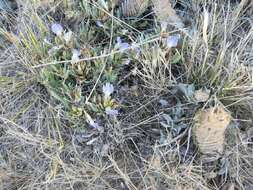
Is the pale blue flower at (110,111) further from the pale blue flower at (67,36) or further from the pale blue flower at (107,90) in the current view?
the pale blue flower at (67,36)

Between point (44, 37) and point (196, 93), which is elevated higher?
point (44, 37)

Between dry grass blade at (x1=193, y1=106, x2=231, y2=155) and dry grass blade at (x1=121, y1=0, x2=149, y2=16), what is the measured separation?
0.50m

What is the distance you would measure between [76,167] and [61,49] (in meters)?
0.44

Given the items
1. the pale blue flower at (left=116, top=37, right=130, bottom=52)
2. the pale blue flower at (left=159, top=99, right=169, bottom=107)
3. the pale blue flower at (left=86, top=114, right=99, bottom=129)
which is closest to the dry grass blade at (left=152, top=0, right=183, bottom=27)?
the pale blue flower at (left=116, top=37, right=130, bottom=52)

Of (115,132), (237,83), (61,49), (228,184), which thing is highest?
(61,49)

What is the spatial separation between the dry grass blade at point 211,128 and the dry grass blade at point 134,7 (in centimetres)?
50

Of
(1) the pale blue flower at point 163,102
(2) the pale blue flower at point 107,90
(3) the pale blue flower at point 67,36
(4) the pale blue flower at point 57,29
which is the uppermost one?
(4) the pale blue flower at point 57,29

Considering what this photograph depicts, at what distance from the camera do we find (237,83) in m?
1.55

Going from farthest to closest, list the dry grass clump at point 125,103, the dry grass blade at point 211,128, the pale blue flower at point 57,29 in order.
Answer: the pale blue flower at point 57,29, the dry grass clump at point 125,103, the dry grass blade at point 211,128

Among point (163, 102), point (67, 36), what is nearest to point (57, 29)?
point (67, 36)

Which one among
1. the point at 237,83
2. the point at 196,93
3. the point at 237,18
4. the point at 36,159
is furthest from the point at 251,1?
the point at 36,159

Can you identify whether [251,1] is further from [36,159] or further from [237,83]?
[36,159]

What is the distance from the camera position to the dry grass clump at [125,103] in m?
1.52

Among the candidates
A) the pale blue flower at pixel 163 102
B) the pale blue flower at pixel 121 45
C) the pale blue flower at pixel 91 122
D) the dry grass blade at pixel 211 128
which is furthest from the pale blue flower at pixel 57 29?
the dry grass blade at pixel 211 128
